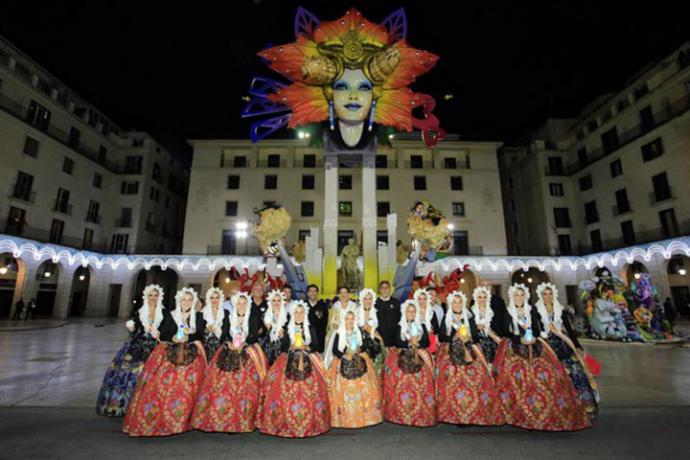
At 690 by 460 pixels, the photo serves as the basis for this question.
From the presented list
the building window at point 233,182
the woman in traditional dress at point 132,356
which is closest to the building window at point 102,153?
the building window at point 233,182

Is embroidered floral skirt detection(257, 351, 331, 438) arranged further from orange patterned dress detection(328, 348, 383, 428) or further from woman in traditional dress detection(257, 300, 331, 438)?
orange patterned dress detection(328, 348, 383, 428)

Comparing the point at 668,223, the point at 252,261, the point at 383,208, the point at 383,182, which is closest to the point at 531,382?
the point at 252,261

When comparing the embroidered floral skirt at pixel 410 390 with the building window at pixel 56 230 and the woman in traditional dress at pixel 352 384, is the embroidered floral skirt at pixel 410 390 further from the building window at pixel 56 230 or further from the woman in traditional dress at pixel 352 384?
the building window at pixel 56 230

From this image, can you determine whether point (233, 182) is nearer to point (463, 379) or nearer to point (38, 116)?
point (38, 116)

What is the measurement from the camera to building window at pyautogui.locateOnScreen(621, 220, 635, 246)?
25.0 m

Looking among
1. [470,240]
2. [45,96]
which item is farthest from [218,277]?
[470,240]

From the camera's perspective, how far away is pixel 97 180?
95.1ft

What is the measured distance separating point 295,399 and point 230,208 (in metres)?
28.1

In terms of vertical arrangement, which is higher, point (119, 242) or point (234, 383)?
point (119, 242)

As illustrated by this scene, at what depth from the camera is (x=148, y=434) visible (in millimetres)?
3846

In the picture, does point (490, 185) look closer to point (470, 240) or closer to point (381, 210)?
point (470, 240)

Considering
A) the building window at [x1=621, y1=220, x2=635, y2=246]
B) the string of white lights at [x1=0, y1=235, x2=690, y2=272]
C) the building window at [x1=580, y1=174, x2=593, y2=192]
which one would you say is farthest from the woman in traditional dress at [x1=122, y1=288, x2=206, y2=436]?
the building window at [x1=580, y1=174, x2=593, y2=192]

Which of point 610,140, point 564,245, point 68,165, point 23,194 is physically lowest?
point 564,245

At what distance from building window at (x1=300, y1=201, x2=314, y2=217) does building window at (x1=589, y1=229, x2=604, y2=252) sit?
932 inches
